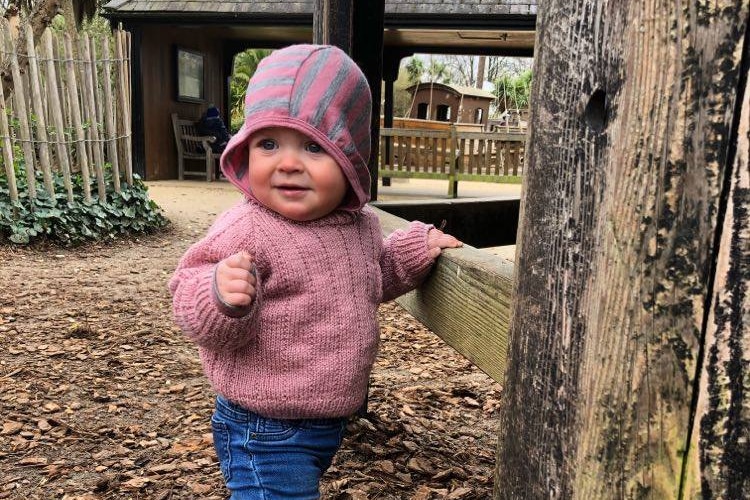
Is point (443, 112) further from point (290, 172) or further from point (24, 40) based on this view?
point (290, 172)

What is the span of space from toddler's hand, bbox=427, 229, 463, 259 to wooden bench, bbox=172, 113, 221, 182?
432 inches

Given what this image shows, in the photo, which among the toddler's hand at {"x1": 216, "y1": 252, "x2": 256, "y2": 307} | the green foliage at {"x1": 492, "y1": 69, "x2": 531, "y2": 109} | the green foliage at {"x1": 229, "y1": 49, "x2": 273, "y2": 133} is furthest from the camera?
the green foliage at {"x1": 492, "y1": 69, "x2": 531, "y2": 109}

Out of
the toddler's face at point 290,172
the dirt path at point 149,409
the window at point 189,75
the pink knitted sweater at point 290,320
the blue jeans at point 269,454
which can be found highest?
the window at point 189,75

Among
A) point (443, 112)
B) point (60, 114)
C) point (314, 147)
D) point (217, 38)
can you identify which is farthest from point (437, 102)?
point (314, 147)

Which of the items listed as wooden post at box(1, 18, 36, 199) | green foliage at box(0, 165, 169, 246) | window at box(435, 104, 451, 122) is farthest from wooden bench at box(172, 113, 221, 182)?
window at box(435, 104, 451, 122)

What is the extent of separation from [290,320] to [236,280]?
0.67 feet

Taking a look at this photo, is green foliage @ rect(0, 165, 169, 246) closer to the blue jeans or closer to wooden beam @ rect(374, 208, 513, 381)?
the blue jeans

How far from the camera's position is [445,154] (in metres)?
11.0

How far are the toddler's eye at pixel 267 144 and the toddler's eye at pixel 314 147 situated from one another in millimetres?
73

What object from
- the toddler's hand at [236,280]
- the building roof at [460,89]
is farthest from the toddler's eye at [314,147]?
the building roof at [460,89]

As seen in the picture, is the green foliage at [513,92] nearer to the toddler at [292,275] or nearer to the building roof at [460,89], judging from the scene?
the building roof at [460,89]

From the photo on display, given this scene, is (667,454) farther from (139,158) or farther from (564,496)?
(139,158)

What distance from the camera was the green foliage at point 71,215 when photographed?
606 cm

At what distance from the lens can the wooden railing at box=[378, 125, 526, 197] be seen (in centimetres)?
1074
